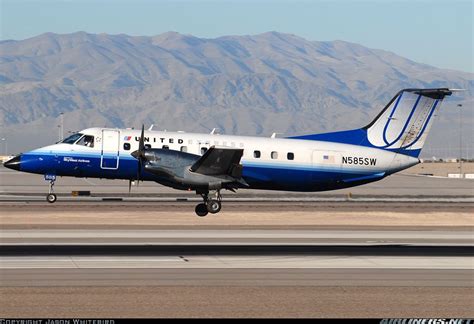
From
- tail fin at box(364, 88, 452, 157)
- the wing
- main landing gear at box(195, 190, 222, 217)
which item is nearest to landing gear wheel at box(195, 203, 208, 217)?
main landing gear at box(195, 190, 222, 217)

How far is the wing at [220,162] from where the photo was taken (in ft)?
149

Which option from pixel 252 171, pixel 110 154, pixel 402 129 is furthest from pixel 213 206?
pixel 402 129

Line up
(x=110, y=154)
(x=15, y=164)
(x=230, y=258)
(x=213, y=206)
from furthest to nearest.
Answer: (x=15, y=164)
(x=110, y=154)
(x=213, y=206)
(x=230, y=258)

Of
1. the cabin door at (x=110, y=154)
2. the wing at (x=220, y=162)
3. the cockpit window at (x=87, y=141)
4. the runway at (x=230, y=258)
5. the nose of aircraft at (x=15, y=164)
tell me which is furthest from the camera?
the nose of aircraft at (x=15, y=164)

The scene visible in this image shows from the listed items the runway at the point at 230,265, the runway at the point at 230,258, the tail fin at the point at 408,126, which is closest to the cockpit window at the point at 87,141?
the runway at the point at 230,265

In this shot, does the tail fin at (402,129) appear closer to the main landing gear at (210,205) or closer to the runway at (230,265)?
the runway at (230,265)

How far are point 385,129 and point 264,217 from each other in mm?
8386

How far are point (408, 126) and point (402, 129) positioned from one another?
366 mm

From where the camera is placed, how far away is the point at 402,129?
51062mm

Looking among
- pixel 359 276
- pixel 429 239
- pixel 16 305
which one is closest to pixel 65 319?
pixel 16 305

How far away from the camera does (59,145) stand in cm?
4916

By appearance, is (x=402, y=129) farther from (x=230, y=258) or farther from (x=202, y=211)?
(x=230, y=258)

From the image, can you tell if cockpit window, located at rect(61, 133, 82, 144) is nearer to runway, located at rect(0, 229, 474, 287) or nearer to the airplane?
the airplane

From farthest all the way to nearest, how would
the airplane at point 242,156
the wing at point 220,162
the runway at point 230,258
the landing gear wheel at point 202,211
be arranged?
the landing gear wheel at point 202,211
the airplane at point 242,156
the wing at point 220,162
the runway at point 230,258
